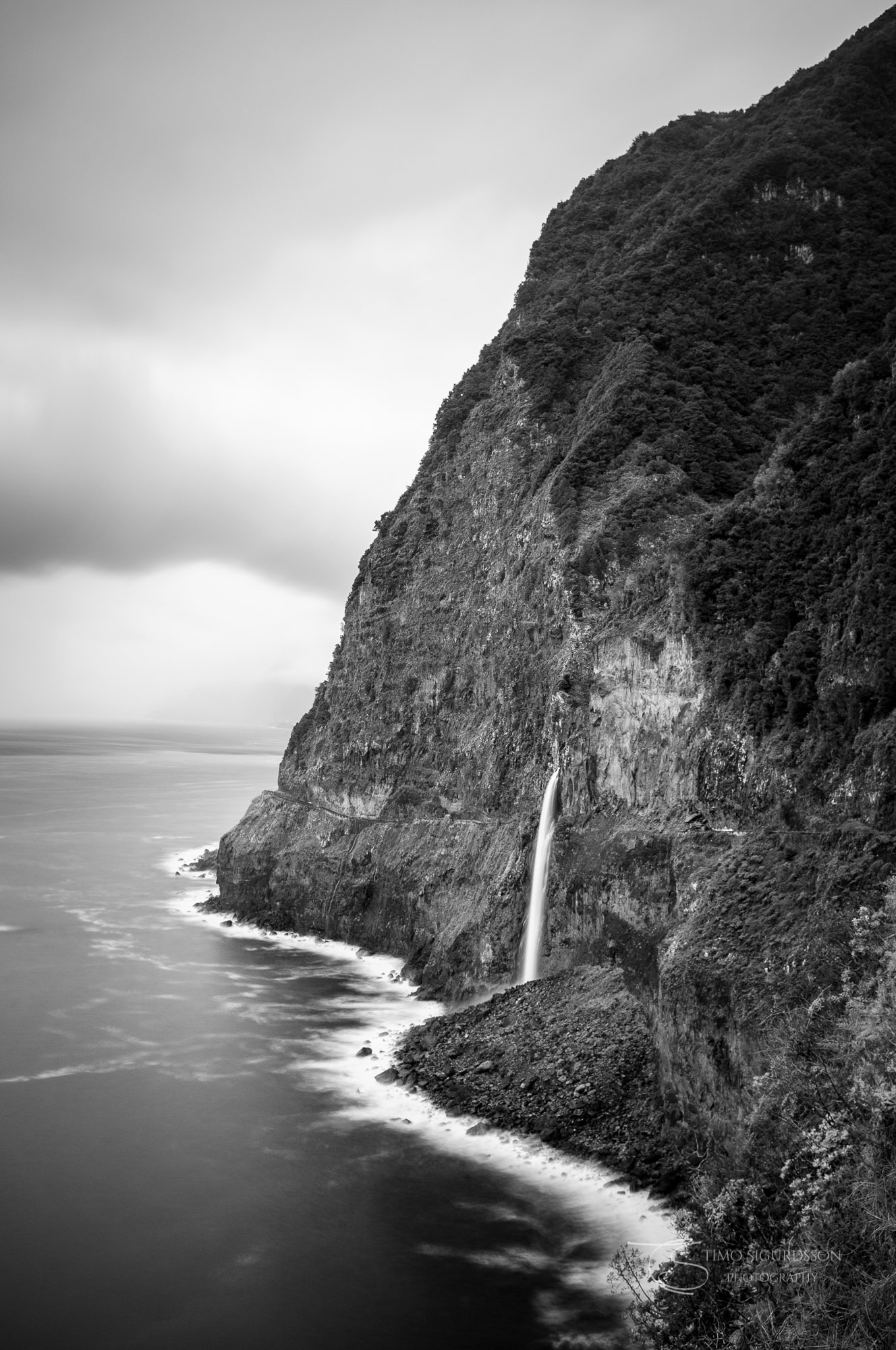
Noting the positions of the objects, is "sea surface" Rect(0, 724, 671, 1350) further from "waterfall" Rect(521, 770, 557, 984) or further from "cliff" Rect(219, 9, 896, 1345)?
"waterfall" Rect(521, 770, 557, 984)

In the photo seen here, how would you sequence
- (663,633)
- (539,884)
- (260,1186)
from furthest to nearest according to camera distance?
(539,884), (663,633), (260,1186)

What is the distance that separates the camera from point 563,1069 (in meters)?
31.3

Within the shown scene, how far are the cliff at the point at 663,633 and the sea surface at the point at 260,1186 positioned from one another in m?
4.49

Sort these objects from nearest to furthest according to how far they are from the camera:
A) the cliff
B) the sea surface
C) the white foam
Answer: the sea surface < the white foam < the cliff

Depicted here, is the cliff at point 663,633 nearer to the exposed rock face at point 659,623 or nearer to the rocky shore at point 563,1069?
the exposed rock face at point 659,623

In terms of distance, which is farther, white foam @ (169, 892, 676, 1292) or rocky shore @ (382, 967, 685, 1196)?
rocky shore @ (382, 967, 685, 1196)

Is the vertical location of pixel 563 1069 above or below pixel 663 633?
below

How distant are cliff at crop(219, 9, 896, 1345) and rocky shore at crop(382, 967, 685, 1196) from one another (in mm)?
802

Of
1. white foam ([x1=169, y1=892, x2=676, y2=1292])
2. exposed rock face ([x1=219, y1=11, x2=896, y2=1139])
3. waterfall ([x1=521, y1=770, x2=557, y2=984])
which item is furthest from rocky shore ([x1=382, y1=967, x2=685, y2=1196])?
waterfall ([x1=521, y1=770, x2=557, y2=984])

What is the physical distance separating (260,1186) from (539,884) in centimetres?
1695

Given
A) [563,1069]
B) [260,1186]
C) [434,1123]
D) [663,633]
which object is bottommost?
[260,1186]

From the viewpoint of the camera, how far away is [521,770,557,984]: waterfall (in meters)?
40.3

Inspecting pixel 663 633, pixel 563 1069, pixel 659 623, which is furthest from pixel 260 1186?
pixel 659 623

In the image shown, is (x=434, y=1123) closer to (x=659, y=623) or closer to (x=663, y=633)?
(x=663, y=633)
